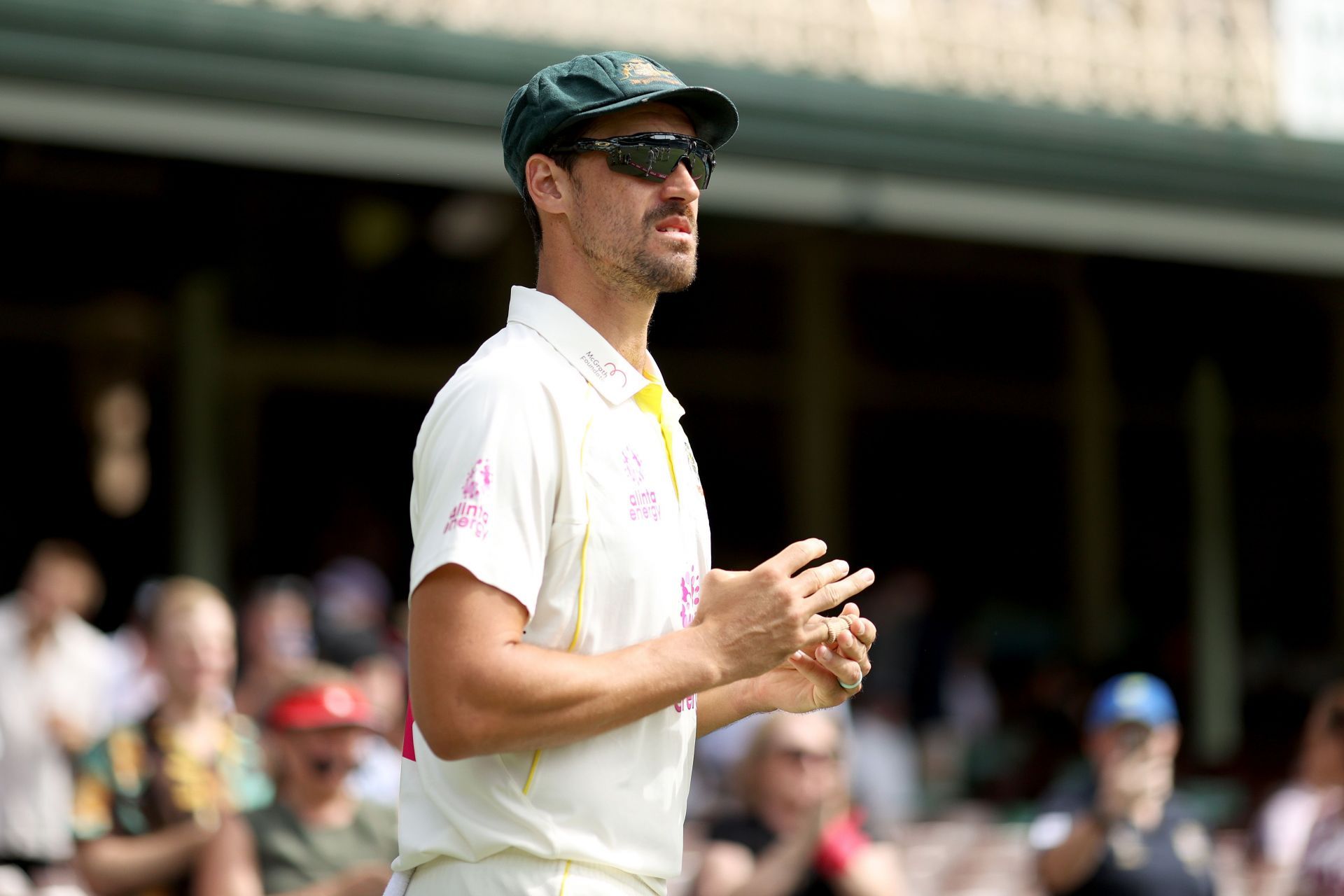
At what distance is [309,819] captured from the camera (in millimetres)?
4738

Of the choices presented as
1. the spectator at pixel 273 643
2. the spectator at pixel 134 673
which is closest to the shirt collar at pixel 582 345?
the spectator at pixel 273 643

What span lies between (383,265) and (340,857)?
885 cm

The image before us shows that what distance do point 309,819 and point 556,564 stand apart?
295 cm

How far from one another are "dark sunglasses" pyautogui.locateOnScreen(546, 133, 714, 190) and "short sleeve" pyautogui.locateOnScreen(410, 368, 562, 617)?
33 cm

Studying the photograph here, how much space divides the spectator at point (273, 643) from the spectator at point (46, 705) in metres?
0.66

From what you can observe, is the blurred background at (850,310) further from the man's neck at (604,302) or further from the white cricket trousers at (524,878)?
the white cricket trousers at (524,878)

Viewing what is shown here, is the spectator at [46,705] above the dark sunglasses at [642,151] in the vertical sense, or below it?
below

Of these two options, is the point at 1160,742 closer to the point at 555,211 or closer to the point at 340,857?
the point at 340,857

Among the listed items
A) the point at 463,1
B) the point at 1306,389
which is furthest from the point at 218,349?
the point at 1306,389

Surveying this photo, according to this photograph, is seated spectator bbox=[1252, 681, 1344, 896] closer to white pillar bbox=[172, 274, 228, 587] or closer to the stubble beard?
the stubble beard

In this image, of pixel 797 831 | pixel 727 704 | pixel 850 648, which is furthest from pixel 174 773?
pixel 850 648

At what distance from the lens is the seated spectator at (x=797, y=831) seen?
4707mm

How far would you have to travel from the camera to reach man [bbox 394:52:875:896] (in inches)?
77.0

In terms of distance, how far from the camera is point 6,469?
1194 cm
